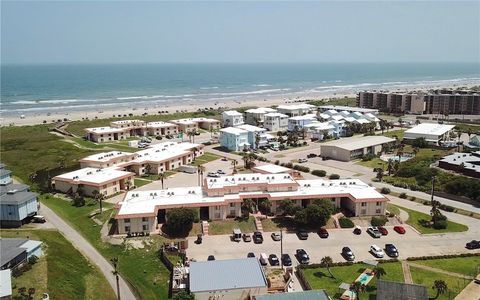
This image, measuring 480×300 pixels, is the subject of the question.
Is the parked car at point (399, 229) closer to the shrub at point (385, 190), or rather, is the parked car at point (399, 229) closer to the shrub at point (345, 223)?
the shrub at point (345, 223)

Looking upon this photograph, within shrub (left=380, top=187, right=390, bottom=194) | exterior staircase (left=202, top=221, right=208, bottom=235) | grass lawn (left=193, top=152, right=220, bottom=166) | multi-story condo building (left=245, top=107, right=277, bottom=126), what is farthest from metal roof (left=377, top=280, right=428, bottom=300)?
multi-story condo building (left=245, top=107, right=277, bottom=126)

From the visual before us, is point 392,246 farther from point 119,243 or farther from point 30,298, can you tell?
point 30,298

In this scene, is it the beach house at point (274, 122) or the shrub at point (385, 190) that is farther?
the beach house at point (274, 122)

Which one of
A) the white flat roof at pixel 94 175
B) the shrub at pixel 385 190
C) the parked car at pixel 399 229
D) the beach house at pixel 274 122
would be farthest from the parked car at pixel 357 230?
the beach house at pixel 274 122

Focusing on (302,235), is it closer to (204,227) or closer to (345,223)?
(345,223)

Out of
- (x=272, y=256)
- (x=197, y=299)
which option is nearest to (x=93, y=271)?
(x=197, y=299)

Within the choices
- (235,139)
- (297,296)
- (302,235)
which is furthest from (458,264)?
(235,139)

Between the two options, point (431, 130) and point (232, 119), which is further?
point (232, 119)
